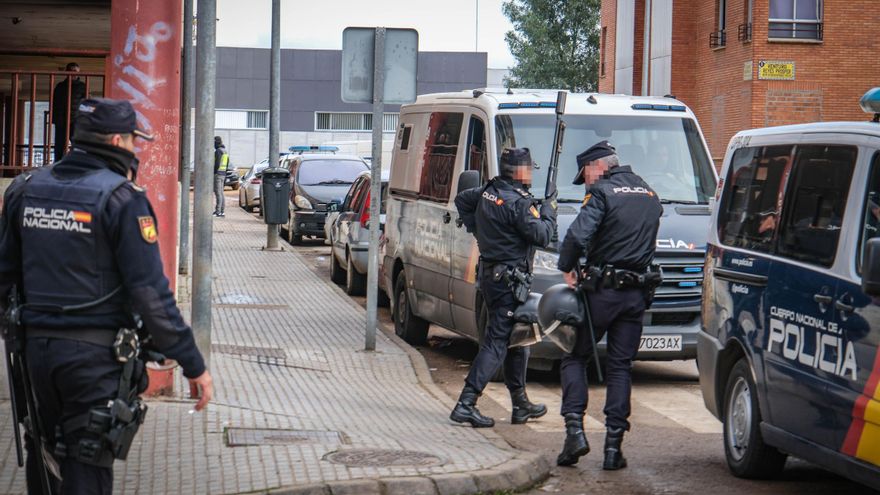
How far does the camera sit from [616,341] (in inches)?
323

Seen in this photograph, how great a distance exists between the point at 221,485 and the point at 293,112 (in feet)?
251

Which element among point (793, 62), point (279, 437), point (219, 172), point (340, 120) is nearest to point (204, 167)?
point (279, 437)

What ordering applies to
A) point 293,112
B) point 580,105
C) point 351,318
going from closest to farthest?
point 580,105, point 351,318, point 293,112

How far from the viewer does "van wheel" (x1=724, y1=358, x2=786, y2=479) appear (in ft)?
25.0

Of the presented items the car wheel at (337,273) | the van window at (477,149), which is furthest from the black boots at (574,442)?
the car wheel at (337,273)

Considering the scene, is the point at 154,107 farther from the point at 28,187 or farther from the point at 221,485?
the point at 28,187

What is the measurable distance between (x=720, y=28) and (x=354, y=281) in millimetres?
24996

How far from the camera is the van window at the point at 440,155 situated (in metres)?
12.9

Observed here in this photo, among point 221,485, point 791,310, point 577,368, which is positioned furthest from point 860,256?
point 221,485

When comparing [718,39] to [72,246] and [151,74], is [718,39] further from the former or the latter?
[72,246]

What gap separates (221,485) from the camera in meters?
6.89

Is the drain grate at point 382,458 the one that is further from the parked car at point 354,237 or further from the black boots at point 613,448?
the parked car at point 354,237

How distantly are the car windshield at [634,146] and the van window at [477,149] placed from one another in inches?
8.4

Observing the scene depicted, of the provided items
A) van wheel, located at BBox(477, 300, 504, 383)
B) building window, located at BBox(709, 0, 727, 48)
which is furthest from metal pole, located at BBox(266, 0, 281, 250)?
building window, located at BBox(709, 0, 727, 48)
